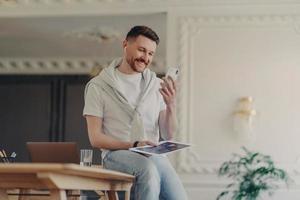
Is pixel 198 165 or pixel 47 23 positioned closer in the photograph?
pixel 198 165

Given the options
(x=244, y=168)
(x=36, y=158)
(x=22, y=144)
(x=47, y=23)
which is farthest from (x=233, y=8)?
(x=22, y=144)

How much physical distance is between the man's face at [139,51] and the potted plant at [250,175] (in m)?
2.25

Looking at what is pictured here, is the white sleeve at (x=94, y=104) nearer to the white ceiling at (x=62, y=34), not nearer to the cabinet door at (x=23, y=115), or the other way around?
the white ceiling at (x=62, y=34)

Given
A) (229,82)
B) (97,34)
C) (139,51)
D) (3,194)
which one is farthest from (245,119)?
(3,194)

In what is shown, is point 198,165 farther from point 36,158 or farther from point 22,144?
point 22,144

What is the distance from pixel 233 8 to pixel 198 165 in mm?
1435

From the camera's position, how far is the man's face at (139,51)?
96.9 inches

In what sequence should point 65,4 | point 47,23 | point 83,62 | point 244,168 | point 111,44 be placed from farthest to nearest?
point 83,62, point 111,44, point 47,23, point 65,4, point 244,168

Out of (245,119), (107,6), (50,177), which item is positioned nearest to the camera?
(50,177)

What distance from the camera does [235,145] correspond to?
4.78 meters

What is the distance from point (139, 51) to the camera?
246 centimetres

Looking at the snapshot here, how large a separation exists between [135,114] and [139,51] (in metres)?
0.29

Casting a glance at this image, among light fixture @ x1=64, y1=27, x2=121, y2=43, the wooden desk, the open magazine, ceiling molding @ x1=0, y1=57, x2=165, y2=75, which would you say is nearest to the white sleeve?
the open magazine

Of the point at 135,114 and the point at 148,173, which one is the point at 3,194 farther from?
the point at 135,114
